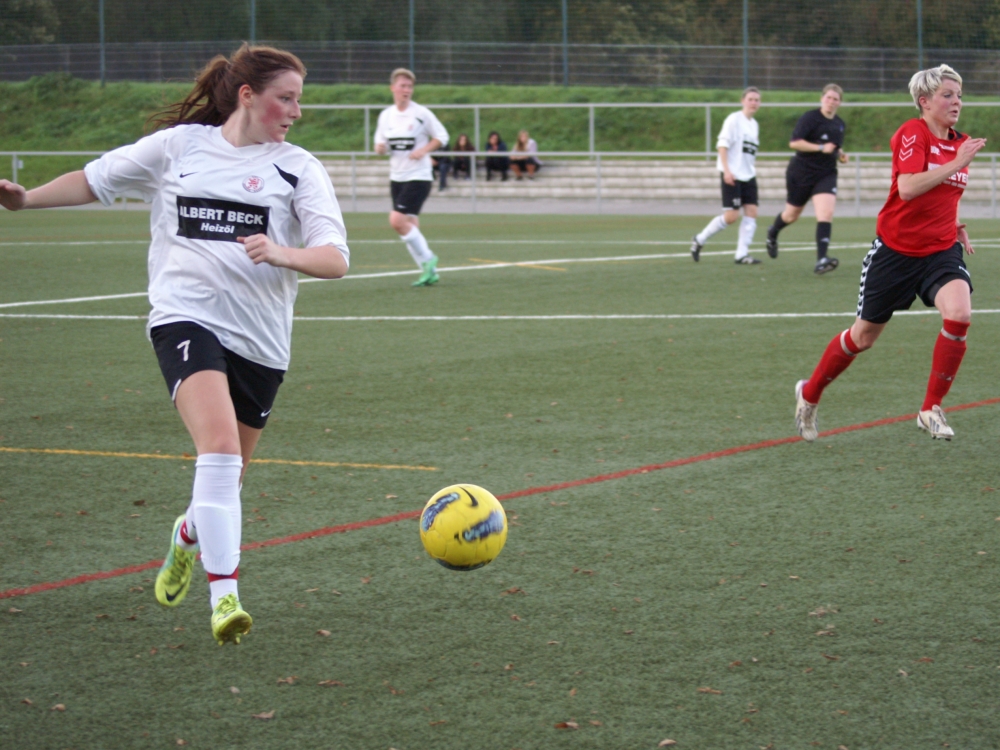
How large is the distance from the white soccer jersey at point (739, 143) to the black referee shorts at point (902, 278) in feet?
29.1

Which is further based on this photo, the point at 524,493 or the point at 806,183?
the point at 806,183

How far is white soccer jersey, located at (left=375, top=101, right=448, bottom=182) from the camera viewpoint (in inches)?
545

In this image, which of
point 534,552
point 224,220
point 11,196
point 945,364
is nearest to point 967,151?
point 945,364

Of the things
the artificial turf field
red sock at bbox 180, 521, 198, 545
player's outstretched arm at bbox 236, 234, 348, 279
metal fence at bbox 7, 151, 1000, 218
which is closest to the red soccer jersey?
the artificial turf field

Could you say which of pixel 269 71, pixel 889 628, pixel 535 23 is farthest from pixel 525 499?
pixel 535 23

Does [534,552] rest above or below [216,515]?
below

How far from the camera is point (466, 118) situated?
35.6 metres

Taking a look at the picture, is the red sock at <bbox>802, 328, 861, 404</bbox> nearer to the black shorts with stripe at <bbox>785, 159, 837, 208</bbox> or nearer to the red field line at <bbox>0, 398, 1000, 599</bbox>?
the red field line at <bbox>0, 398, 1000, 599</bbox>

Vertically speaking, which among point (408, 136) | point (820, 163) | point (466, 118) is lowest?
point (820, 163)

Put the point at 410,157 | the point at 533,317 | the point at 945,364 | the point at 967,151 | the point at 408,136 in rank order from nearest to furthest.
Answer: the point at 967,151
the point at 945,364
the point at 533,317
the point at 410,157
the point at 408,136

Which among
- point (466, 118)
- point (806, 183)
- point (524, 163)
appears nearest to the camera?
point (806, 183)

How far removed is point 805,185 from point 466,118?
72.2 feet

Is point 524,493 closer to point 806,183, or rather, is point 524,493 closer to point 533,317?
point 533,317

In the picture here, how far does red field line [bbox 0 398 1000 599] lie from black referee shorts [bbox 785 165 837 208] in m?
7.19
